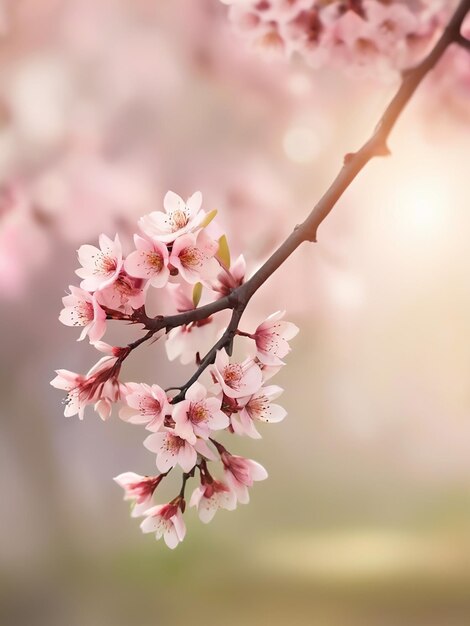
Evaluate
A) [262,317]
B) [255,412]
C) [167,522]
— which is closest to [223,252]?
[255,412]

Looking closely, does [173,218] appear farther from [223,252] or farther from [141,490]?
[141,490]

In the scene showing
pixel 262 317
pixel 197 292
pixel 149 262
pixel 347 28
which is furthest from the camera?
pixel 262 317

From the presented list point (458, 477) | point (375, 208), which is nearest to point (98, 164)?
point (375, 208)

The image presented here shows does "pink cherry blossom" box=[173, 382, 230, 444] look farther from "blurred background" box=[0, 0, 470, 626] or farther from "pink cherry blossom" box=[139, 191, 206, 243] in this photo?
"blurred background" box=[0, 0, 470, 626]

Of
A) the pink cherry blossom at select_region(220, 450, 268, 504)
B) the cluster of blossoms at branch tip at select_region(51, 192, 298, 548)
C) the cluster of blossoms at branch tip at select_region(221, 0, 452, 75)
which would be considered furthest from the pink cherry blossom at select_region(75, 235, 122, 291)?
the cluster of blossoms at branch tip at select_region(221, 0, 452, 75)

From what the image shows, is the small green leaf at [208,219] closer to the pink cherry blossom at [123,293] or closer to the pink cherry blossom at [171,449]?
the pink cherry blossom at [123,293]

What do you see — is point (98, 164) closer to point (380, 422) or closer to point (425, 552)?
point (380, 422)
